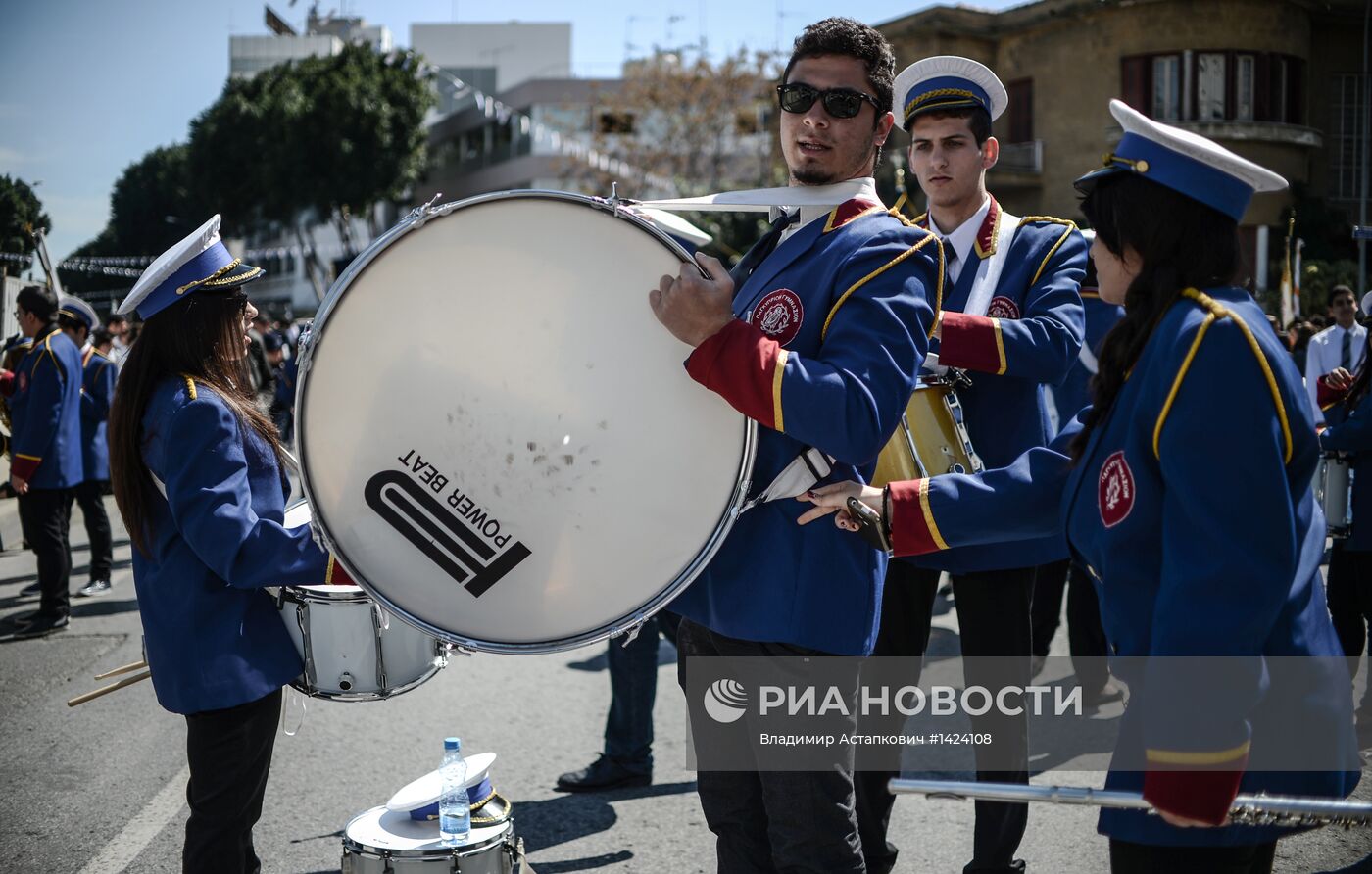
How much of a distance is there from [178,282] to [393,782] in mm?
2371

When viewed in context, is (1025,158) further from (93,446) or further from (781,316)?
(781,316)

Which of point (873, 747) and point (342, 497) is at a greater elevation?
point (342, 497)

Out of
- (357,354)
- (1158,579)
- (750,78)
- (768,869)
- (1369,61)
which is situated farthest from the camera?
(750,78)

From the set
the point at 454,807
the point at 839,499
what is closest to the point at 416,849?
the point at 454,807

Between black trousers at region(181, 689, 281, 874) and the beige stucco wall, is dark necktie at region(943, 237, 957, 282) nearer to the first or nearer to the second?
black trousers at region(181, 689, 281, 874)

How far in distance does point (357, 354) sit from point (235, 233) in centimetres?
4776

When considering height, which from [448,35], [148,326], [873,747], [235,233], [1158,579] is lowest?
[873,747]

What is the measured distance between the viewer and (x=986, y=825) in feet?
11.1

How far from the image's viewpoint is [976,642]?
3.47m

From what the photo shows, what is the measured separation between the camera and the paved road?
399 cm

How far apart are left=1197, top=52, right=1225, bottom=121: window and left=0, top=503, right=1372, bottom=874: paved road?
2566 cm

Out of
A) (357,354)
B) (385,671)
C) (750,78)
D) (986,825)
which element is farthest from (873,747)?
(750,78)

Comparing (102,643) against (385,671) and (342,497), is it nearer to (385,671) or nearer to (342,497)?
(385,671)

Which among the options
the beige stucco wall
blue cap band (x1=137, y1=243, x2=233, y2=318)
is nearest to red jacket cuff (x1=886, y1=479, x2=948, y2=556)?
blue cap band (x1=137, y1=243, x2=233, y2=318)
